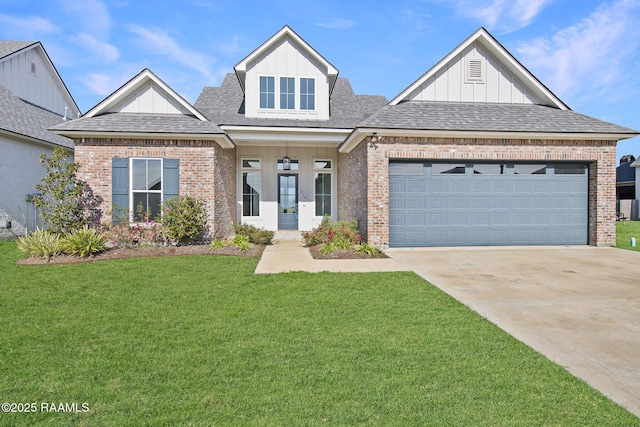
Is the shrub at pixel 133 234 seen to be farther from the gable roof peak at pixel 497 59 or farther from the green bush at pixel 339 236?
the gable roof peak at pixel 497 59

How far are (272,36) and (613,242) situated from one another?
13157mm

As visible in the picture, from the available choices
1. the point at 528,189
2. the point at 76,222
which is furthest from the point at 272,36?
the point at 528,189

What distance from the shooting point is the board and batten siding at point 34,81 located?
52.6 feet

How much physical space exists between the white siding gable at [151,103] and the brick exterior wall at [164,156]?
4.83ft

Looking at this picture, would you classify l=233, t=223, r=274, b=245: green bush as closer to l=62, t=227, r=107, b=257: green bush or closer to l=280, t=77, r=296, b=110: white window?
l=62, t=227, r=107, b=257: green bush

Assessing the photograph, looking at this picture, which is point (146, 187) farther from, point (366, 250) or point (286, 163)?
point (366, 250)

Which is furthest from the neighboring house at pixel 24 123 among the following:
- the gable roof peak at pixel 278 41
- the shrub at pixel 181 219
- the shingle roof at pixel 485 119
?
the shingle roof at pixel 485 119

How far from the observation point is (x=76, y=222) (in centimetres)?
1070

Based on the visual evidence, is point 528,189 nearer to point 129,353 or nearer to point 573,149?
point 573,149

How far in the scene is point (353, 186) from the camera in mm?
12461

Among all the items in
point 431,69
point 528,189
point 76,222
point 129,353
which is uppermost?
point 431,69

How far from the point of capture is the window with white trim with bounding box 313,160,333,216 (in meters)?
15.0

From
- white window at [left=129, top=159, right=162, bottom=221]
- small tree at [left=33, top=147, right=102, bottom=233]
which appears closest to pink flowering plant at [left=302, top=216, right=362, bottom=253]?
white window at [left=129, top=159, right=162, bottom=221]

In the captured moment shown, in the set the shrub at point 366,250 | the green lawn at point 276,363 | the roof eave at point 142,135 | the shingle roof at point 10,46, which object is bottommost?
the green lawn at point 276,363
